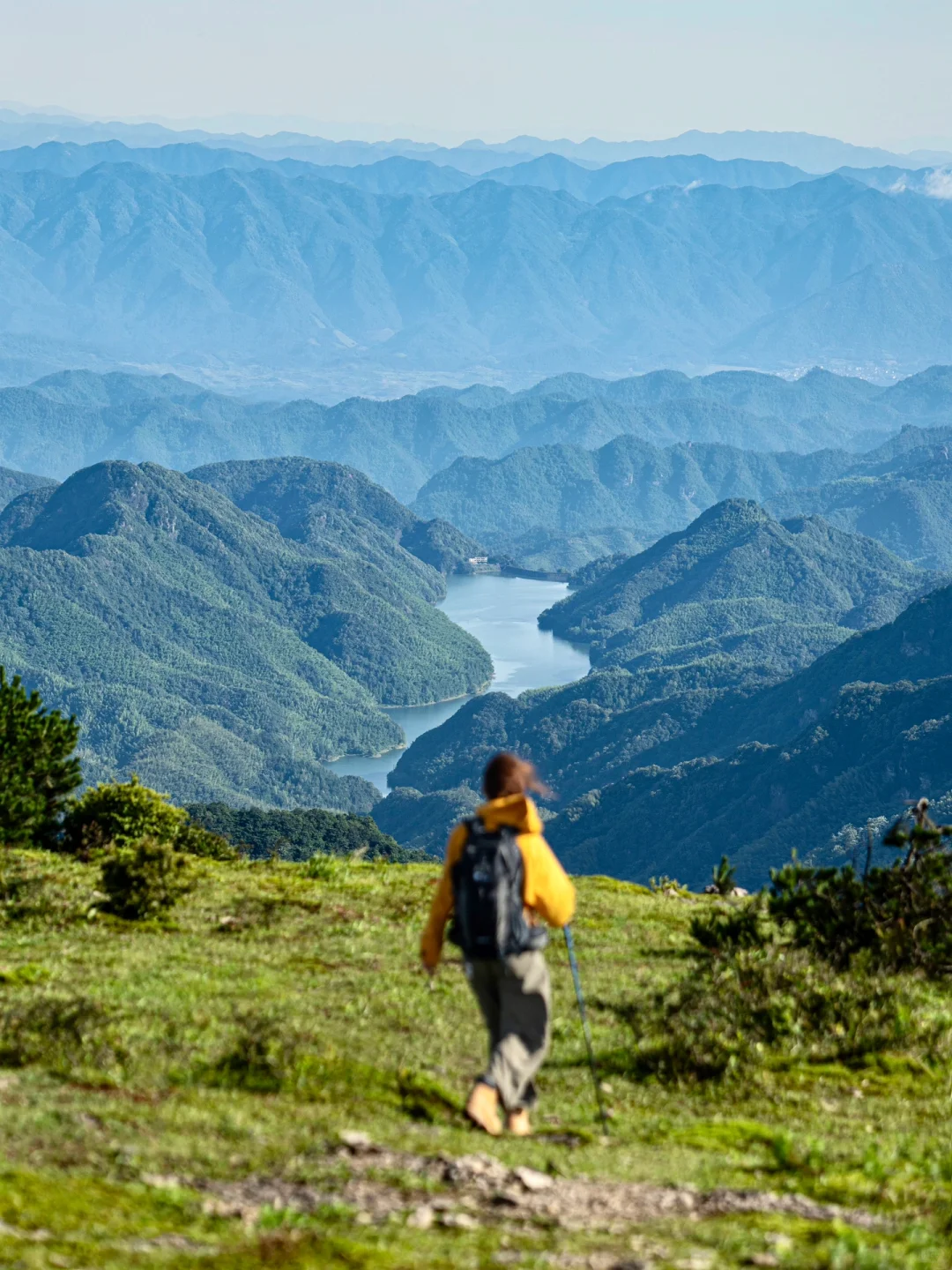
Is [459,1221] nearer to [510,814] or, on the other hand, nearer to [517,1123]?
[517,1123]

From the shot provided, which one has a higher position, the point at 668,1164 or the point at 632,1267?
the point at 668,1164

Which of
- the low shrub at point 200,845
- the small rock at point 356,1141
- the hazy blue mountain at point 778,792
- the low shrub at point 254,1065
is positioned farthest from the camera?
the hazy blue mountain at point 778,792

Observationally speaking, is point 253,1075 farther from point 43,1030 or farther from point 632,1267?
point 632,1267

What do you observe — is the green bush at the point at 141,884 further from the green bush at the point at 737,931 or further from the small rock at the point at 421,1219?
the small rock at the point at 421,1219

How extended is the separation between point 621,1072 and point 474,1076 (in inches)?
77.3

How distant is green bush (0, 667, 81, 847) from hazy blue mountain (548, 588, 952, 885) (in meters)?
109

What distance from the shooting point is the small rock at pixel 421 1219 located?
410 inches

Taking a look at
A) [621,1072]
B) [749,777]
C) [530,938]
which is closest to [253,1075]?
[530,938]

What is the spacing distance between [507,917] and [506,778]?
109cm

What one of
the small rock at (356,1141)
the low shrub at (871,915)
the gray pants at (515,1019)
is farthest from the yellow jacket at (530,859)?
the low shrub at (871,915)

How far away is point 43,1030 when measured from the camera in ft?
48.6

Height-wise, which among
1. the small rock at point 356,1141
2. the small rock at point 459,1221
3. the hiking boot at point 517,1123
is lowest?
the small rock at point 459,1221

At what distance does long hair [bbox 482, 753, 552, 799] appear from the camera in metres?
13.0

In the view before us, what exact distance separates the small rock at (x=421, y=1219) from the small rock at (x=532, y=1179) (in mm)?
944
